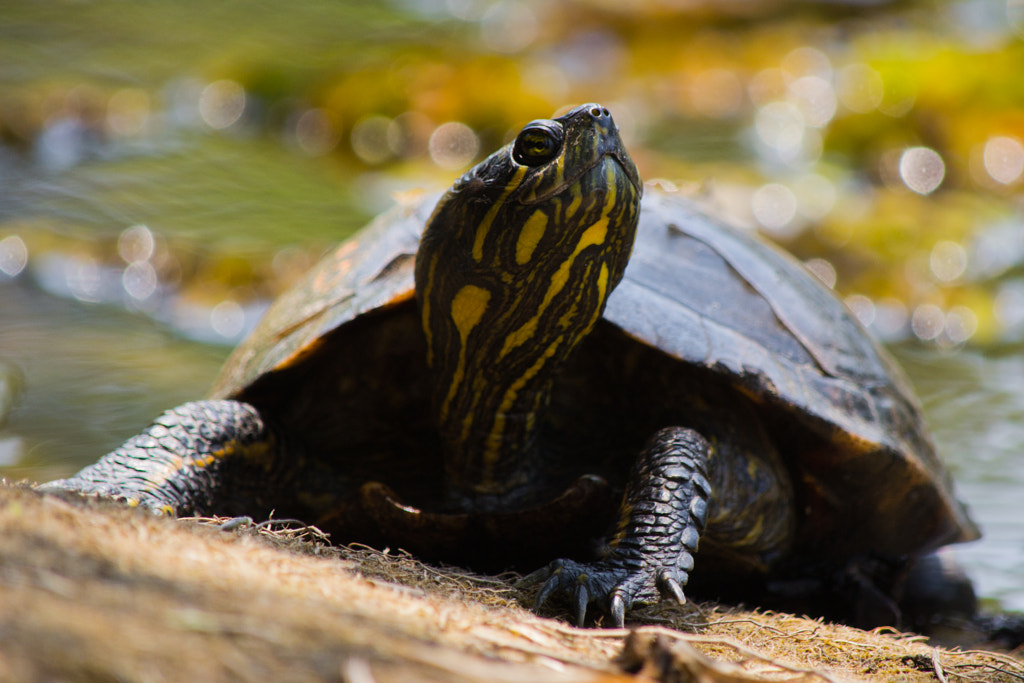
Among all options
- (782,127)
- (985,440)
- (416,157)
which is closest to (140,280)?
(416,157)

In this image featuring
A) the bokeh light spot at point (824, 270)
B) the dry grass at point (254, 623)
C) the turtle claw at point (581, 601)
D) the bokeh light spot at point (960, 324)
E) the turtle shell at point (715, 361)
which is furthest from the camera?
the bokeh light spot at point (824, 270)

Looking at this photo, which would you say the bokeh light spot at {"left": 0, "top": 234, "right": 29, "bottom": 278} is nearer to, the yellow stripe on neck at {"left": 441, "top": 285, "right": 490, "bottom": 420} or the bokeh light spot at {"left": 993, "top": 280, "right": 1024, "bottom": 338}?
the yellow stripe on neck at {"left": 441, "top": 285, "right": 490, "bottom": 420}

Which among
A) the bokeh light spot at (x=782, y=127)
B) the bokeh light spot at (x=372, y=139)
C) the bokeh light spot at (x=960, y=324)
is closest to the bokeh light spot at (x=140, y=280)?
the bokeh light spot at (x=372, y=139)

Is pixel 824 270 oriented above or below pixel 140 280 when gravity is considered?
above

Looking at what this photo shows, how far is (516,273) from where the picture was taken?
8.46ft

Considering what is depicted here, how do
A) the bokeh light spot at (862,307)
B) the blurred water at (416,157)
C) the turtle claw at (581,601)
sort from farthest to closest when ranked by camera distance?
1. the bokeh light spot at (862,307)
2. the blurred water at (416,157)
3. the turtle claw at (581,601)

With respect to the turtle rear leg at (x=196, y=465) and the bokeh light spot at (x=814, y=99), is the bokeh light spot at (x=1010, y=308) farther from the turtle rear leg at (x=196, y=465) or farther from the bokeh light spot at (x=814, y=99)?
the turtle rear leg at (x=196, y=465)

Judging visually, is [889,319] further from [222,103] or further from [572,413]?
[222,103]

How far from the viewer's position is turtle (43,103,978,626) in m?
2.52

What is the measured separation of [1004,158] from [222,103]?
941cm

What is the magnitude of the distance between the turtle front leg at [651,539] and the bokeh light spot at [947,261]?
619 cm

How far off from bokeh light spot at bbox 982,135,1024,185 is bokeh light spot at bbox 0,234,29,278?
9.52 metres

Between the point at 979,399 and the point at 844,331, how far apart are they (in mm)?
2711

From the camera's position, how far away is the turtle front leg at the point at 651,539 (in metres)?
2.39
